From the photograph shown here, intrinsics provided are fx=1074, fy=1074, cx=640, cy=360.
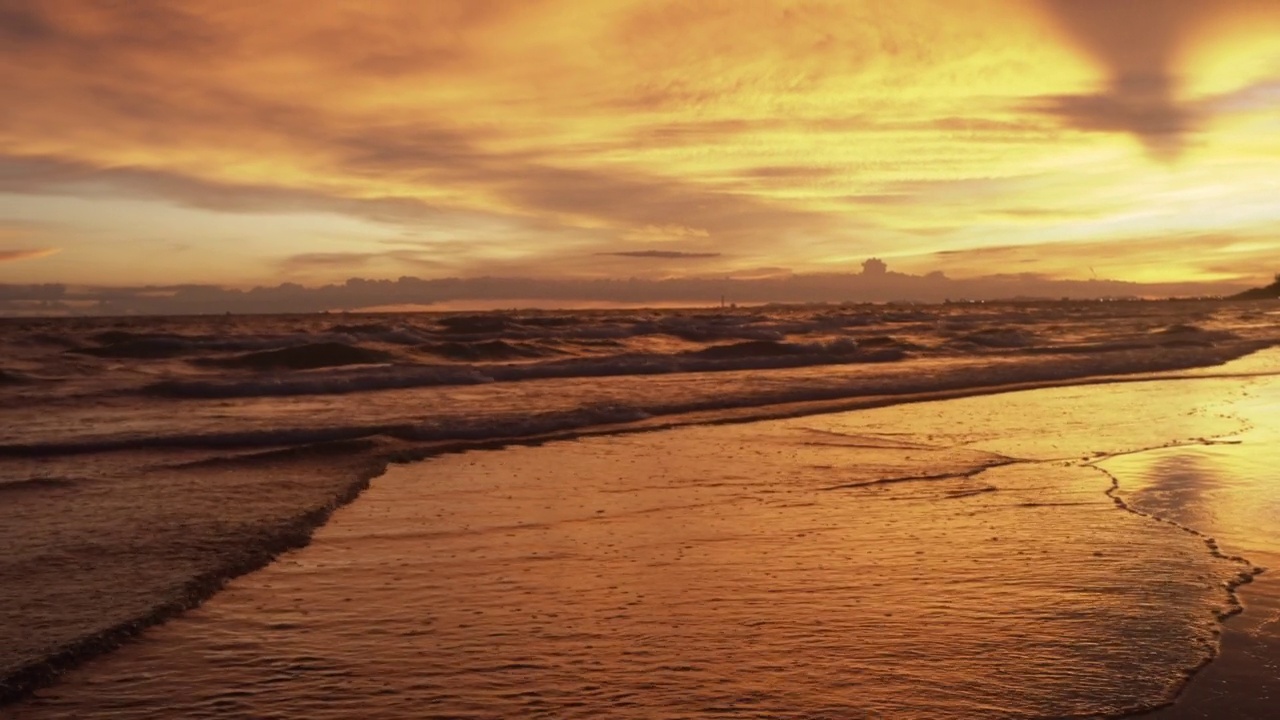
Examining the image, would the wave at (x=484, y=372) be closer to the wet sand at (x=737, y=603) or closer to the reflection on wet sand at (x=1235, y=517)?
the wet sand at (x=737, y=603)

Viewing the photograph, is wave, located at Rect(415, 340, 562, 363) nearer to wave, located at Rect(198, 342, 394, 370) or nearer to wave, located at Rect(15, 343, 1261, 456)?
wave, located at Rect(198, 342, 394, 370)

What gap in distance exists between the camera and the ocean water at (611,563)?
495cm

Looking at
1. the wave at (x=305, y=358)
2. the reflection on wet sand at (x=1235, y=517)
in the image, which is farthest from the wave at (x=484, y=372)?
the reflection on wet sand at (x=1235, y=517)

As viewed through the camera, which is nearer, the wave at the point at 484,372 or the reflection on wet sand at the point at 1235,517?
the reflection on wet sand at the point at 1235,517

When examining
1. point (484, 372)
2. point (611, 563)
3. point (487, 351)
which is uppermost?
point (487, 351)

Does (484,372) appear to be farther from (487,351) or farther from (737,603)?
(737,603)

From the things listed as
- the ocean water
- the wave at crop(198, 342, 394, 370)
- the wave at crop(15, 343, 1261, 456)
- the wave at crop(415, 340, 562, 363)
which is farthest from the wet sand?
the wave at crop(415, 340, 562, 363)

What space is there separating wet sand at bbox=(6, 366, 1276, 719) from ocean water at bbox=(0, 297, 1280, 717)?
3 centimetres

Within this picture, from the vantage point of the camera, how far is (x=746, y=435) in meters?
14.4

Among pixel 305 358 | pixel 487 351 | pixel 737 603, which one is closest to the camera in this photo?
pixel 737 603

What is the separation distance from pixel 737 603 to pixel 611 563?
1255mm

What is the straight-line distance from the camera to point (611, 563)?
283 inches

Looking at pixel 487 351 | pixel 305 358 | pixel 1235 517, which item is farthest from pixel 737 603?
pixel 487 351

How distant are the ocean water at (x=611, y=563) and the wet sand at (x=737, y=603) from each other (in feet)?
0.08
